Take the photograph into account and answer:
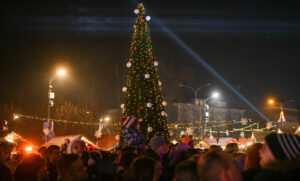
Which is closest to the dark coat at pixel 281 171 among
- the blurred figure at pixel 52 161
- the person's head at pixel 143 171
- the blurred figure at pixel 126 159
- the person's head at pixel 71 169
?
the person's head at pixel 143 171

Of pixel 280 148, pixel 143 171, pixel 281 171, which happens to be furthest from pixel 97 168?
pixel 281 171

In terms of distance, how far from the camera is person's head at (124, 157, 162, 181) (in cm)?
458

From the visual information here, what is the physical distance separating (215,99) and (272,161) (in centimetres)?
7889

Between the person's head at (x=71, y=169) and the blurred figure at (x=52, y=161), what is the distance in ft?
10.8

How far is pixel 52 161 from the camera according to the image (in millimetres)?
9023

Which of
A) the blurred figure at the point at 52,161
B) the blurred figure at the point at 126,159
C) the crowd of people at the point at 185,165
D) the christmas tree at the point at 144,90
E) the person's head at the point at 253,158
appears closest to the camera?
the crowd of people at the point at 185,165

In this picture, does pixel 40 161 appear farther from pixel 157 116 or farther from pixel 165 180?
pixel 157 116

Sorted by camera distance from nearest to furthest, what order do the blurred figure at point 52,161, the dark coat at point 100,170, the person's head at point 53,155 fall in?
the dark coat at point 100,170 < the blurred figure at point 52,161 < the person's head at point 53,155

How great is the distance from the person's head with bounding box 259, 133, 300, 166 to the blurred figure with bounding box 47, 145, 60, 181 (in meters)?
6.46

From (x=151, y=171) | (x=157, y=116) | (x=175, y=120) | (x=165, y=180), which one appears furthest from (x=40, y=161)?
(x=175, y=120)

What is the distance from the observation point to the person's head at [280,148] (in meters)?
3.31

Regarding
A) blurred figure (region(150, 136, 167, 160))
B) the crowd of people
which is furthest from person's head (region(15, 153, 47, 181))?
blurred figure (region(150, 136, 167, 160))

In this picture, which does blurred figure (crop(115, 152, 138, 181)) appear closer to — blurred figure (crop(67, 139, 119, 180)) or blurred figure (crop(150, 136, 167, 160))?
blurred figure (crop(67, 139, 119, 180))

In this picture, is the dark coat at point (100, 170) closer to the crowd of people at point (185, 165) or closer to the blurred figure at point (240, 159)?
the crowd of people at point (185, 165)
